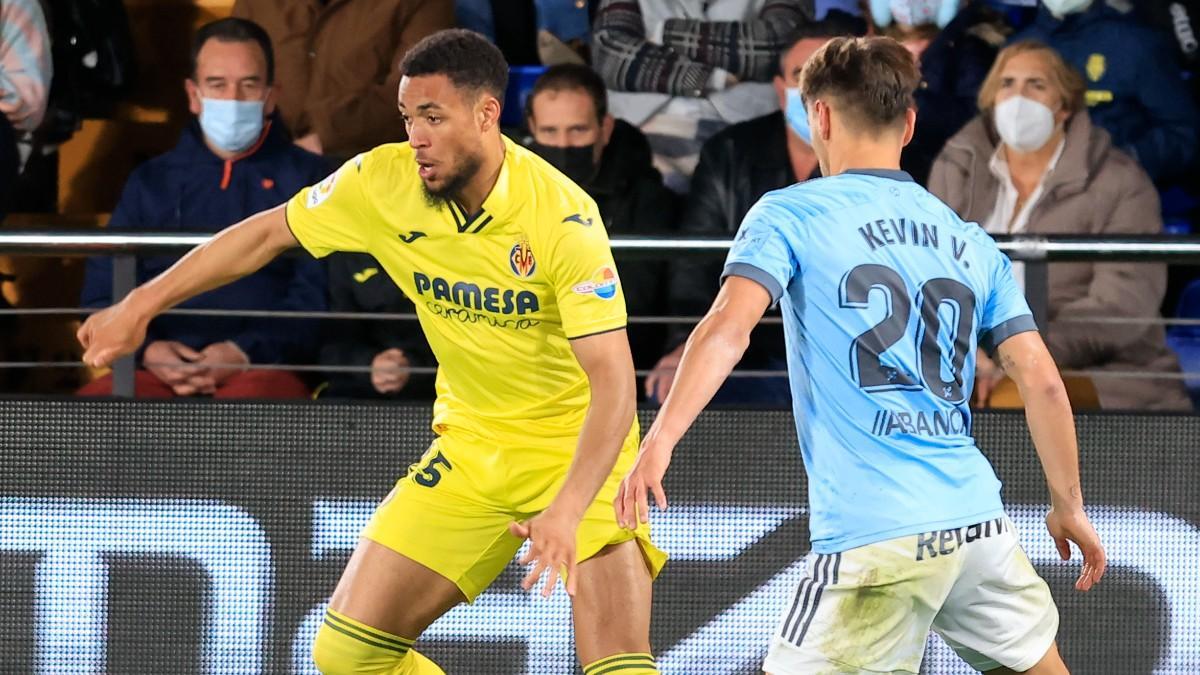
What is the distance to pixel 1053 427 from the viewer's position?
351 cm

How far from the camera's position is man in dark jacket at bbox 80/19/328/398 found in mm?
6090

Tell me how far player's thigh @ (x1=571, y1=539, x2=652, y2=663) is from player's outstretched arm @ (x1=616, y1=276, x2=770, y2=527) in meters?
0.95

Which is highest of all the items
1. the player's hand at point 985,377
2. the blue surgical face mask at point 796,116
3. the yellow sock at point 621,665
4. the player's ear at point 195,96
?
the blue surgical face mask at point 796,116

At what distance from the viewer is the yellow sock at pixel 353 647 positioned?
4.18 meters

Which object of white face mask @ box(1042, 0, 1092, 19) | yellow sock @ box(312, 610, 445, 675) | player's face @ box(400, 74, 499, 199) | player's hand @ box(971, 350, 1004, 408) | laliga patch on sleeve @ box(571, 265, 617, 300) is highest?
white face mask @ box(1042, 0, 1092, 19)

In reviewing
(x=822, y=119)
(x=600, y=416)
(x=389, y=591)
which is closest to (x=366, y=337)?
(x=389, y=591)

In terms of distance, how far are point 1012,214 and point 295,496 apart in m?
2.78

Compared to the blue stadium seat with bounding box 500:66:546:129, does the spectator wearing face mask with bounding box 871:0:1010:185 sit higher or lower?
higher

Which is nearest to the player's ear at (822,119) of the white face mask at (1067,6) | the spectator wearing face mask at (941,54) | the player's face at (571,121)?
the player's face at (571,121)

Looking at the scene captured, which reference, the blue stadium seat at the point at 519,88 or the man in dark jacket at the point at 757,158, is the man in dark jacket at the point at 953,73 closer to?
the man in dark jacket at the point at 757,158

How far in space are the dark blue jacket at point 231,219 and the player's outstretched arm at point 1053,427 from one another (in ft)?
10.1

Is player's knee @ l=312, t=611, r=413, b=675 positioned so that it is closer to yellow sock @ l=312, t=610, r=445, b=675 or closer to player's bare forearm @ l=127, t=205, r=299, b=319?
yellow sock @ l=312, t=610, r=445, b=675

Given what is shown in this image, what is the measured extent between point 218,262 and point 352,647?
3.25 ft

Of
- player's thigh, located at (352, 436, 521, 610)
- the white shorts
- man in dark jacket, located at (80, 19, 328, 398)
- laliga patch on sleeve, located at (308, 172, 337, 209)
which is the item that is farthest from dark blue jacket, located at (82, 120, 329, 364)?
the white shorts
